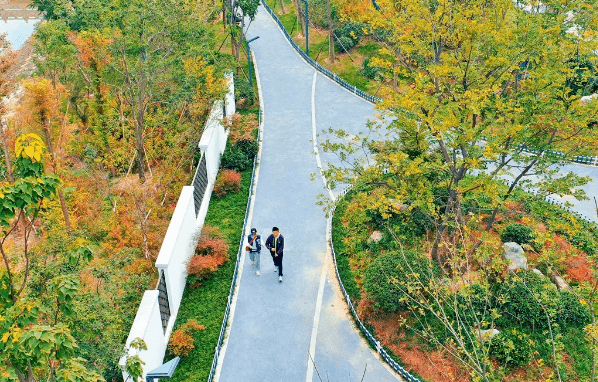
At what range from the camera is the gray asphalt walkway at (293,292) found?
15094 millimetres

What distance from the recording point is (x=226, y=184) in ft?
73.6

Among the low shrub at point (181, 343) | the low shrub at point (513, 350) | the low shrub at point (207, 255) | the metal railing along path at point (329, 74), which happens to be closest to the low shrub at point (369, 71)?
the metal railing along path at point (329, 74)

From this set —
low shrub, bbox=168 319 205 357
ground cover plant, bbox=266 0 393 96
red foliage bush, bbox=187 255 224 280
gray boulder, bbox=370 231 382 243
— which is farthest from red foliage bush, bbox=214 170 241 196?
ground cover plant, bbox=266 0 393 96

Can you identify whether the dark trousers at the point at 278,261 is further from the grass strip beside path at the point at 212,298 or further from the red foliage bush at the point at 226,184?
the red foliage bush at the point at 226,184

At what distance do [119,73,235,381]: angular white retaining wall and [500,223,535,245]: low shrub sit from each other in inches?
422

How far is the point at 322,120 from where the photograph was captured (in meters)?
28.1

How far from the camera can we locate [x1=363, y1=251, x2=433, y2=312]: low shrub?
51.6 ft

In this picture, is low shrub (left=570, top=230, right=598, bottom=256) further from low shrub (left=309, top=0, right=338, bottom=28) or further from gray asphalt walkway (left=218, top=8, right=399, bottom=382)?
low shrub (left=309, top=0, right=338, bottom=28)

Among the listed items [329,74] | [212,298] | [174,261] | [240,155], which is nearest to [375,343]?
[212,298]

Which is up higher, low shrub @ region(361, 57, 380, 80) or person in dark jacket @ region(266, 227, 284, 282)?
low shrub @ region(361, 57, 380, 80)

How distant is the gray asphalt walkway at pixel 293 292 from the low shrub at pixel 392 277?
4.35ft

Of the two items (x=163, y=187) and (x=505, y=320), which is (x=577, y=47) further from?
(x=163, y=187)

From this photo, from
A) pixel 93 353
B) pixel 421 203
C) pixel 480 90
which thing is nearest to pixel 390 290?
pixel 421 203

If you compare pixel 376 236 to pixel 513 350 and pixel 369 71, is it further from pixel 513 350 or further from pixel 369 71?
pixel 369 71
